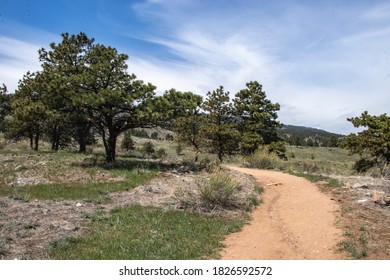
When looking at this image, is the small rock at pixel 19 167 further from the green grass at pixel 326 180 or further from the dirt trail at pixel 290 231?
the green grass at pixel 326 180

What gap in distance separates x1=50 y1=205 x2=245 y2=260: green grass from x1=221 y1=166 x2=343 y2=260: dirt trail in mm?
504

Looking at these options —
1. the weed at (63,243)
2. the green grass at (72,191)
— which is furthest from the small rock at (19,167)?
the weed at (63,243)

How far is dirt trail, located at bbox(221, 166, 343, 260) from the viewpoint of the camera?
8070mm

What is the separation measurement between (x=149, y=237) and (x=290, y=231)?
3817 millimetres

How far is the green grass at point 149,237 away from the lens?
24.9 feet

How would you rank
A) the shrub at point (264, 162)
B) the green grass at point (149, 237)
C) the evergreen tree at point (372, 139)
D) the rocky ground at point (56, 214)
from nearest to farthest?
the green grass at point (149, 237) → the rocky ground at point (56, 214) → the shrub at point (264, 162) → the evergreen tree at point (372, 139)

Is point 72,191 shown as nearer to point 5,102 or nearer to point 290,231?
point 290,231

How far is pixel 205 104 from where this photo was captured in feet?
132

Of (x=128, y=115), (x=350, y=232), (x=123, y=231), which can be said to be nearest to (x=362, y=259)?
(x=350, y=232)

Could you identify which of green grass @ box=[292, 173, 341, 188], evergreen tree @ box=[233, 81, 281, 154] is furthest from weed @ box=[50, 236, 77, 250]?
evergreen tree @ box=[233, 81, 281, 154]

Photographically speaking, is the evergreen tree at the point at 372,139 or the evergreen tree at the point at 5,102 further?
the evergreen tree at the point at 5,102

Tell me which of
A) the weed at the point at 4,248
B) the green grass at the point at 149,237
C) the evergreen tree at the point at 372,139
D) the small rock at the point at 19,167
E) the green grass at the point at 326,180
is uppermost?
the evergreen tree at the point at 372,139

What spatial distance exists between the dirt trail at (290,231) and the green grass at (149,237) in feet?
1.65

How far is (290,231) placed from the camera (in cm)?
989
